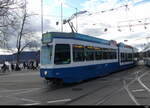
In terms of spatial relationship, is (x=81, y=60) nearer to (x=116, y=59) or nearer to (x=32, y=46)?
(x=116, y=59)

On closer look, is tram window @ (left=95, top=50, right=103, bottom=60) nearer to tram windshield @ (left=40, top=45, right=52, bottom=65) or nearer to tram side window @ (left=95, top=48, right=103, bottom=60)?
tram side window @ (left=95, top=48, right=103, bottom=60)

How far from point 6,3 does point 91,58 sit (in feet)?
51.5

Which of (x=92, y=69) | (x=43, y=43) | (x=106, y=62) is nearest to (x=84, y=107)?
(x=43, y=43)

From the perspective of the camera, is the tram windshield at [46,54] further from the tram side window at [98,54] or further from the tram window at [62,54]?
the tram side window at [98,54]

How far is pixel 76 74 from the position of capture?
653 inches

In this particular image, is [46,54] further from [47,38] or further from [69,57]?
[69,57]

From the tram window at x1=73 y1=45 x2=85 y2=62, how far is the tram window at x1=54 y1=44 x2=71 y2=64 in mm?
721

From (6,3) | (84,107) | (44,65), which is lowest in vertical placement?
(84,107)

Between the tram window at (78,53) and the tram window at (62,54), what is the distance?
28.4 inches

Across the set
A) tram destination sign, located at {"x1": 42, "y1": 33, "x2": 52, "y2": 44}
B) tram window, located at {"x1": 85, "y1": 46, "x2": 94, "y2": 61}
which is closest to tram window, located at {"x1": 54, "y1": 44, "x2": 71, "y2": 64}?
tram destination sign, located at {"x1": 42, "y1": 33, "x2": 52, "y2": 44}

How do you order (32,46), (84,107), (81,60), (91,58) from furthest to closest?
(32,46)
(91,58)
(81,60)
(84,107)

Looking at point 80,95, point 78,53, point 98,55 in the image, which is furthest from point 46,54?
point 98,55

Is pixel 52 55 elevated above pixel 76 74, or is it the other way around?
pixel 52 55

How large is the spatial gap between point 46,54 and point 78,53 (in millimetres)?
2429
